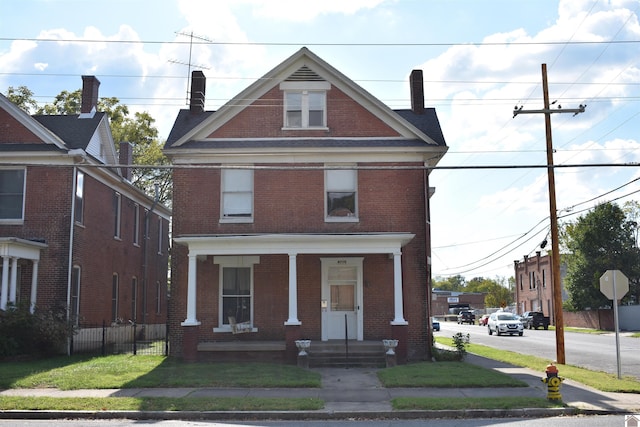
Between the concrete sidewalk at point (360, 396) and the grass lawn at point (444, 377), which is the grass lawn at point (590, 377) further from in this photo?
the grass lawn at point (444, 377)

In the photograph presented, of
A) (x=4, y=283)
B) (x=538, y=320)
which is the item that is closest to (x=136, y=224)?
(x=4, y=283)

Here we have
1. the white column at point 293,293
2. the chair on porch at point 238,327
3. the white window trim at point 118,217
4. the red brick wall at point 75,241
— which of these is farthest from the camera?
the white window trim at point 118,217

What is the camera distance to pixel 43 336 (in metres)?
20.4

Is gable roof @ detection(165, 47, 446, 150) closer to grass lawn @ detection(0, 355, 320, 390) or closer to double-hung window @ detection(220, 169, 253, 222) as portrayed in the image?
double-hung window @ detection(220, 169, 253, 222)

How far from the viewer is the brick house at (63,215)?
22109 mm

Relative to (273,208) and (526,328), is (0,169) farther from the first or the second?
(526,328)

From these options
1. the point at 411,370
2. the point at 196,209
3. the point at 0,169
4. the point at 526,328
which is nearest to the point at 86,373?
the point at 196,209

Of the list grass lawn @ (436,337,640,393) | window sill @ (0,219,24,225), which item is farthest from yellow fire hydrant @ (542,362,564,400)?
window sill @ (0,219,24,225)

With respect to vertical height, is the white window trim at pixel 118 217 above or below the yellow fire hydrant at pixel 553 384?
above

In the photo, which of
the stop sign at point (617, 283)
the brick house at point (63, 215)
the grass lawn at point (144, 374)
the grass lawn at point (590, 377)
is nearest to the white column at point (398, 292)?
the grass lawn at point (144, 374)

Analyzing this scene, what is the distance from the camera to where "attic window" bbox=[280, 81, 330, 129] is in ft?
72.7

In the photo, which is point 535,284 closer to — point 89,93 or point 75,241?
point 89,93

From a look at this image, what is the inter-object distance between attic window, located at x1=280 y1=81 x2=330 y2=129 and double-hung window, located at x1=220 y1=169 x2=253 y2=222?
7.91 feet

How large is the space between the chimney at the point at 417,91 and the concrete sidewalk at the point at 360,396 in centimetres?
1155
